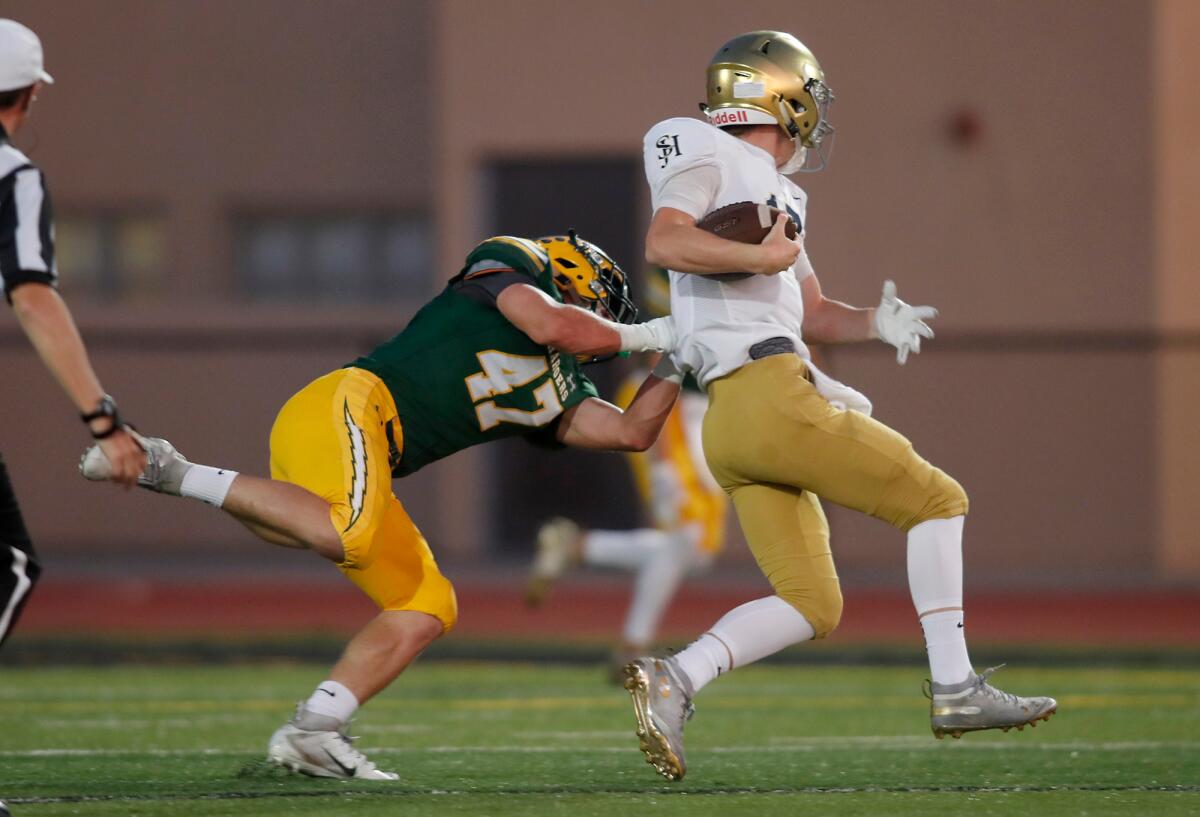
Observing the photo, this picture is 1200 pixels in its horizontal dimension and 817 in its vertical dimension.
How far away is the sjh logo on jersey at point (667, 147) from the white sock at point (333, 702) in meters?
1.67

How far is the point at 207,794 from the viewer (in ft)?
16.4

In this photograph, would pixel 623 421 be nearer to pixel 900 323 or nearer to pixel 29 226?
pixel 900 323

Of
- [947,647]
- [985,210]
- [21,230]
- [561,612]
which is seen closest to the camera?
[21,230]

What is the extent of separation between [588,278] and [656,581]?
415cm

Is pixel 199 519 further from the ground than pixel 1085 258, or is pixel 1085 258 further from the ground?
pixel 1085 258

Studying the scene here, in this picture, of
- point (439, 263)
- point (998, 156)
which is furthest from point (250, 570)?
point (998, 156)

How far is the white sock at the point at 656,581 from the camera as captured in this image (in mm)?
9359

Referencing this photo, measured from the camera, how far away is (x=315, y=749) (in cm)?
520

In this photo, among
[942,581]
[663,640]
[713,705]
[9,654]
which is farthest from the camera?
[663,640]

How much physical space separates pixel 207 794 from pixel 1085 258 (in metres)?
12.7

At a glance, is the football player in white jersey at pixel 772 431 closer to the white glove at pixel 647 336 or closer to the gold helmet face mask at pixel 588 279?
the white glove at pixel 647 336

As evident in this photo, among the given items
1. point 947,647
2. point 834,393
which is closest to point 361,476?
point 834,393

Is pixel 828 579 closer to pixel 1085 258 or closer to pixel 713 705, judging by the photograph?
pixel 713 705

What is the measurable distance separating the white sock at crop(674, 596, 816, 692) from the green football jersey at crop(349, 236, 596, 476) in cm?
84
